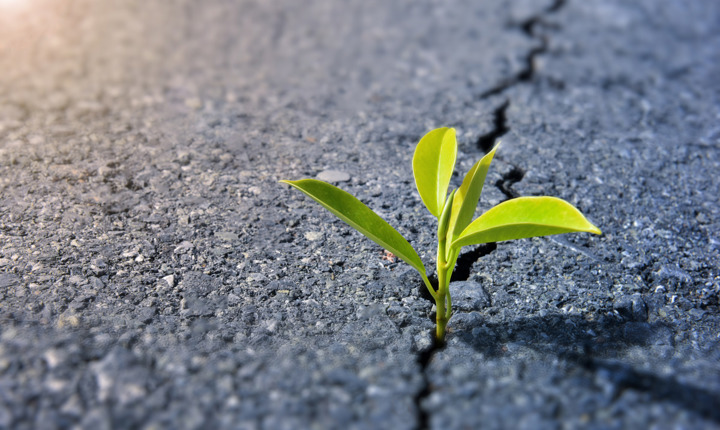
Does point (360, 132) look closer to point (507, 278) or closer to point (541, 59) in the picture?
point (507, 278)

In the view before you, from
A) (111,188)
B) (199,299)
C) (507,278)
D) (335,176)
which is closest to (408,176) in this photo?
(335,176)

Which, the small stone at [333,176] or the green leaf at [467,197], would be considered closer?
the green leaf at [467,197]

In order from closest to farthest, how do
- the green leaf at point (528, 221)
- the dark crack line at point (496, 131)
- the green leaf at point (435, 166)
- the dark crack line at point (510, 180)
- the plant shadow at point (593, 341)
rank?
1. the green leaf at point (528, 221)
2. the plant shadow at point (593, 341)
3. the green leaf at point (435, 166)
4. the dark crack line at point (510, 180)
5. the dark crack line at point (496, 131)

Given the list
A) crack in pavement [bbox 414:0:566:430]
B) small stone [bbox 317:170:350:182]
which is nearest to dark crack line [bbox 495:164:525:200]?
crack in pavement [bbox 414:0:566:430]

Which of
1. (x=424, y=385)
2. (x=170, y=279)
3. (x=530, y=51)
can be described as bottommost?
(x=424, y=385)

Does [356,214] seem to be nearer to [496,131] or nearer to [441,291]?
[441,291]

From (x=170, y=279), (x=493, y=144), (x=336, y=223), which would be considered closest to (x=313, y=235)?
(x=336, y=223)

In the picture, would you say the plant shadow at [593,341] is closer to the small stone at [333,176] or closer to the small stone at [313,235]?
the small stone at [313,235]

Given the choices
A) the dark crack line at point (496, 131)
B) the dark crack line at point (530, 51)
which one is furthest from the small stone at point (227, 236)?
the dark crack line at point (530, 51)
